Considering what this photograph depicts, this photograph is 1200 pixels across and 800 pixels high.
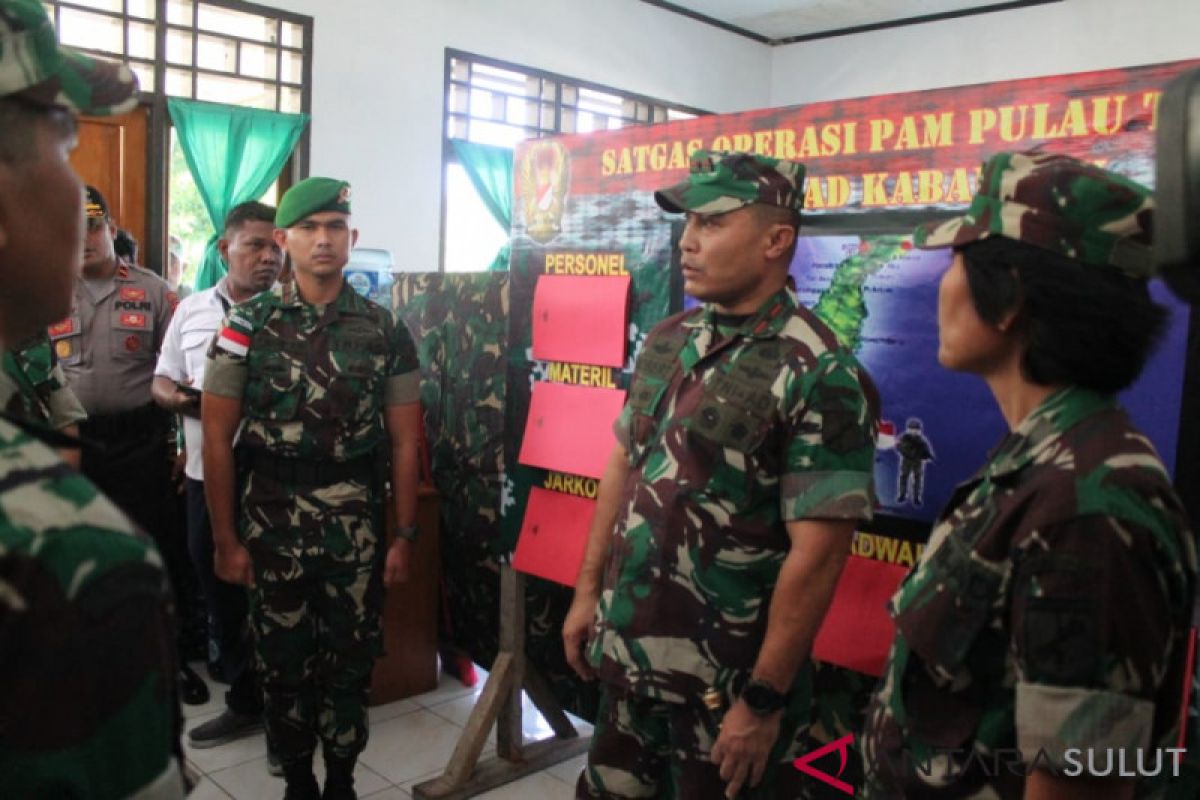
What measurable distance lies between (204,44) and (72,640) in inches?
218

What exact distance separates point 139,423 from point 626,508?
201 centimetres

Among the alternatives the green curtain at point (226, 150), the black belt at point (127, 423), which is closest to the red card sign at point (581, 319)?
the black belt at point (127, 423)

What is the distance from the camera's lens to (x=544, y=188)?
96.9 inches

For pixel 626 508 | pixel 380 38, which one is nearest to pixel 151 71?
pixel 380 38

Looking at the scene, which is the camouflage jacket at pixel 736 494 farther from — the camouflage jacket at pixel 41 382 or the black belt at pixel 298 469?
the camouflage jacket at pixel 41 382

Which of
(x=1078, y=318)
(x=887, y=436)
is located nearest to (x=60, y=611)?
(x=1078, y=318)

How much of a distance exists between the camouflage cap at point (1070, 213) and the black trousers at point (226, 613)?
8.28ft

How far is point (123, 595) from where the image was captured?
549mm

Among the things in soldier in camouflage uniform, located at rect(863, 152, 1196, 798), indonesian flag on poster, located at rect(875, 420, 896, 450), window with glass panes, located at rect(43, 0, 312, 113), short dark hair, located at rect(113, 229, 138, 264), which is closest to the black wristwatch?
soldier in camouflage uniform, located at rect(863, 152, 1196, 798)

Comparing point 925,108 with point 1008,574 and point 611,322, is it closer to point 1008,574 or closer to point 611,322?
point 611,322

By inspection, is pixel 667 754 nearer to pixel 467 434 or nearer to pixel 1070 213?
pixel 1070 213

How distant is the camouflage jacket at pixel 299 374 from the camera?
7.33 ft

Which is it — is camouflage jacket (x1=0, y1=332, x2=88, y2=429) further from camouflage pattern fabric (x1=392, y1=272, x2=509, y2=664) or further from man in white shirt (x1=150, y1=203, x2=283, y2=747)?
camouflage pattern fabric (x1=392, y1=272, x2=509, y2=664)

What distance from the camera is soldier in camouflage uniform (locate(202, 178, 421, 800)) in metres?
2.24
